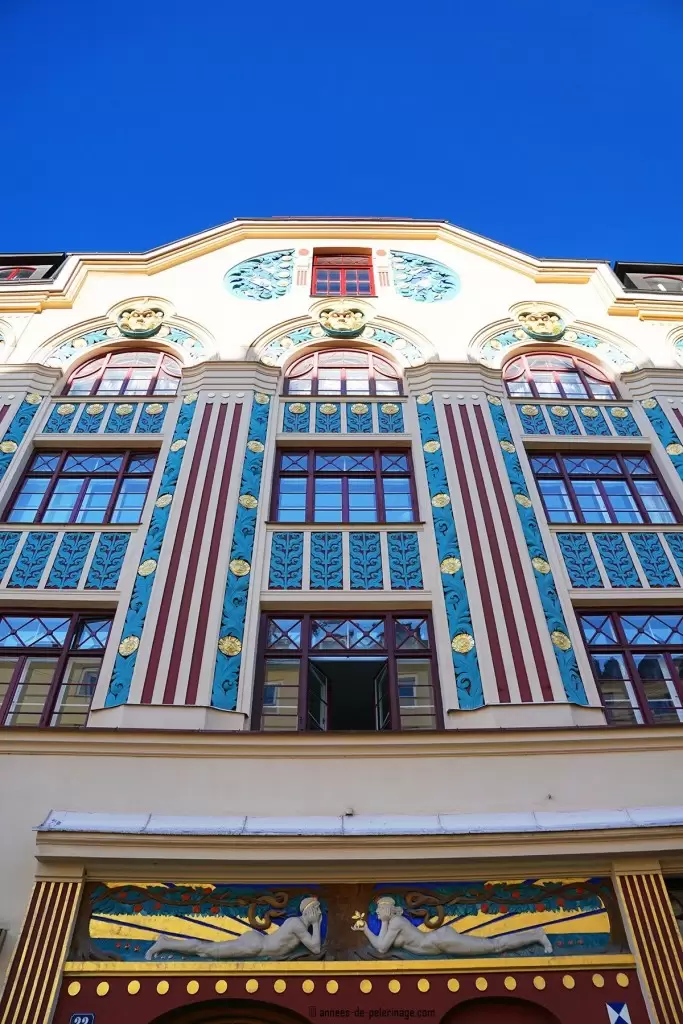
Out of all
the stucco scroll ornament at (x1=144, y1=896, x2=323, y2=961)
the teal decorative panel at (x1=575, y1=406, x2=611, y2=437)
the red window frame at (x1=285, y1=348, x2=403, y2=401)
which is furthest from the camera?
the red window frame at (x1=285, y1=348, x2=403, y2=401)

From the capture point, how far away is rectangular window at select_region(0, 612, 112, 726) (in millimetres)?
10820

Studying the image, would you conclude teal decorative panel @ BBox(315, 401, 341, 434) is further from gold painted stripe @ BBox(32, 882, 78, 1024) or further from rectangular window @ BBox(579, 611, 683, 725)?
gold painted stripe @ BBox(32, 882, 78, 1024)

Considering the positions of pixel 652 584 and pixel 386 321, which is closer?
pixel 652 584

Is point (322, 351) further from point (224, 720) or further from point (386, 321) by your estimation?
point (224, 720)

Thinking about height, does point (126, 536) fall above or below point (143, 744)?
above

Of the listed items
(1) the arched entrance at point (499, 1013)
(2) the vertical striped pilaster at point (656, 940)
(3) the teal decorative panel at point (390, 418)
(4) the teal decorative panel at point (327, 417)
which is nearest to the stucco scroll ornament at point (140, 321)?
(4) the teal decorative panel at point (327, 417)

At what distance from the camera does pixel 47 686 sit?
1113 cm

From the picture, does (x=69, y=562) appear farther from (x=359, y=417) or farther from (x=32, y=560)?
(x=359, y=417)

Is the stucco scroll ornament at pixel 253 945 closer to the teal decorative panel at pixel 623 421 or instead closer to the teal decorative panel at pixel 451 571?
the teal decorative panel at pixel 451 571

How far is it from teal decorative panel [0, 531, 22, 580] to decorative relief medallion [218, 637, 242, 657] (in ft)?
11.4

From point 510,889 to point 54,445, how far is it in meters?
10.2

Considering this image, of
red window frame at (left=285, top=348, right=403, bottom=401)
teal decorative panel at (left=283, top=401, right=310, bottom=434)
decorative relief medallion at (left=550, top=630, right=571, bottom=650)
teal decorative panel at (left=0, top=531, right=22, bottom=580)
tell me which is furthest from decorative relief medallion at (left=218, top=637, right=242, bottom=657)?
red window frame at (left=285, top=348, right=403, bottom=401)

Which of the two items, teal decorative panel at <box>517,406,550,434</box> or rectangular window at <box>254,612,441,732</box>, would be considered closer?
rectangular window at <box>254,612,441,732</box>

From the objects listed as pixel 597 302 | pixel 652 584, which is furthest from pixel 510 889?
pixel 597 302
